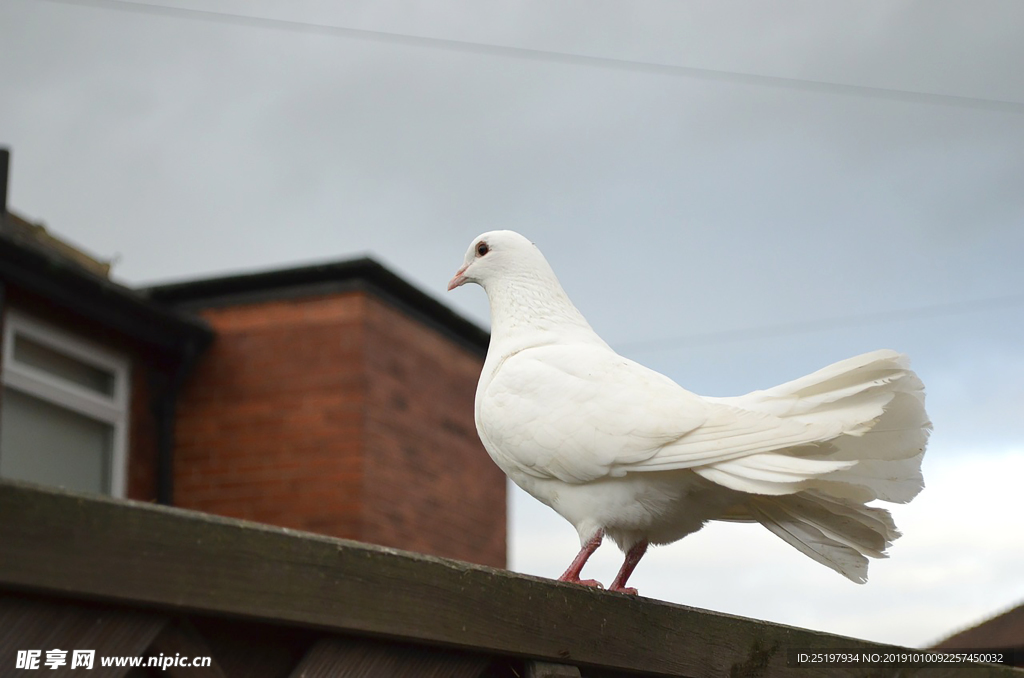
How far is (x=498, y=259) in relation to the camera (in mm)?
3387

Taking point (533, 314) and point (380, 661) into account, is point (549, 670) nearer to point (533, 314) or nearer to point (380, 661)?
point (380, 661)

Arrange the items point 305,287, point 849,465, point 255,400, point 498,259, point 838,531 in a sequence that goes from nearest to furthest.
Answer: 1. point 849,465
2. point 838,531
3. point 498,259
4. point 255,400
5. point 305,287

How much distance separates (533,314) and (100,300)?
5.89 metres

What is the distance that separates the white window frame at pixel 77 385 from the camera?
7.62 m

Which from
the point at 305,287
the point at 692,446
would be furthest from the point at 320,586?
the point at 305,287

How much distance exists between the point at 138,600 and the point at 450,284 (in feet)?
7.41

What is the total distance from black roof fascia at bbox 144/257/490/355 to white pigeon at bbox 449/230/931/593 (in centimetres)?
572

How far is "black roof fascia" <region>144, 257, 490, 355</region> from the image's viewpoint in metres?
8.77

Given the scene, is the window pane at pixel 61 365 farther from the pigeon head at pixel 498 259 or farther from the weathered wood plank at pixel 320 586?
the weathered wood plank at pixel 320 586

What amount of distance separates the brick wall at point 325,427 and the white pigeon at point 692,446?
5.41 meters

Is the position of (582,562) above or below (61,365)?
below

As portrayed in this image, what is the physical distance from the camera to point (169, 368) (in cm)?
908

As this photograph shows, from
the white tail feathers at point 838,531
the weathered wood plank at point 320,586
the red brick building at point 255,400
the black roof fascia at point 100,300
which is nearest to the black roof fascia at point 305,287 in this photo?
the red brick building at point 255,400

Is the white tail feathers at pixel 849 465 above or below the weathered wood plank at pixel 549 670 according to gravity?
above
